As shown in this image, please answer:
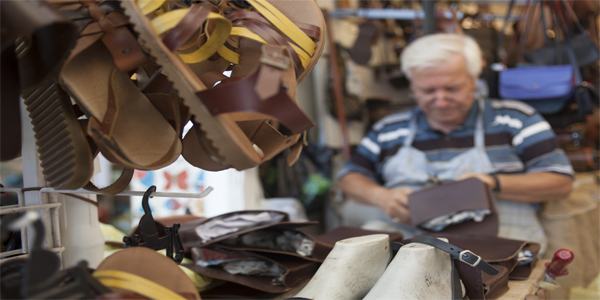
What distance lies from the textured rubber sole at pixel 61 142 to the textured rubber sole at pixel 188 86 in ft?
0.39

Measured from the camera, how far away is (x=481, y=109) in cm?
156

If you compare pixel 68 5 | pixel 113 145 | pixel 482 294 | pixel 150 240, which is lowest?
pixel 482 294

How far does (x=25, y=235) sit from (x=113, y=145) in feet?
0.72

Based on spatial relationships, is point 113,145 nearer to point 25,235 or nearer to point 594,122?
point 25,235

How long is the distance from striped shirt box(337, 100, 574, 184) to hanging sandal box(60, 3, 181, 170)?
119cm

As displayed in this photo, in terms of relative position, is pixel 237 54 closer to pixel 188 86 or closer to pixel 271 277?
pixel 188 86

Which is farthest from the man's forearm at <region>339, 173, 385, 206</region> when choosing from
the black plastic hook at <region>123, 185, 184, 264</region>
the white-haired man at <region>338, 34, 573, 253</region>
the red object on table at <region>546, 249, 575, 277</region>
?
the black plastic hook at <region>123, 185, 184, 264</region>

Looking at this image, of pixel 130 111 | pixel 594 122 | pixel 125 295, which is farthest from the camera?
pixel 594 122

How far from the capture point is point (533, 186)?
1341mm

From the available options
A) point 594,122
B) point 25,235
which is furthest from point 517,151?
point 25,235

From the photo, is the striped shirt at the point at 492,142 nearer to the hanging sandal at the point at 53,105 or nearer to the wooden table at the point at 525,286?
the wooden table at the point at 525,286

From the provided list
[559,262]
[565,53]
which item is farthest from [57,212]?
[565,53]

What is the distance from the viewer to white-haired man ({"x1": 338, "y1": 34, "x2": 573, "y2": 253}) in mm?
1366

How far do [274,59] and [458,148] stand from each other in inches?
48.4
